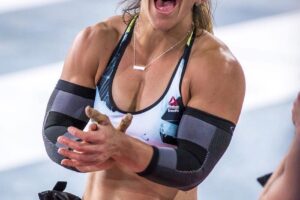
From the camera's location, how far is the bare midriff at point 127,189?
6.77ft

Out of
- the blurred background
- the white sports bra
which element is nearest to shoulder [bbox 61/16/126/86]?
the white sports bra

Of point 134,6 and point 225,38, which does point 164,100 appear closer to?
point 134,6

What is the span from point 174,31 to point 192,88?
188mm

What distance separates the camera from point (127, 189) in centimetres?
207

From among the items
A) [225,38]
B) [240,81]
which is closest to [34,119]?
A: [225,38]

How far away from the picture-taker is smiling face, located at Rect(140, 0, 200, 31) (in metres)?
2.08

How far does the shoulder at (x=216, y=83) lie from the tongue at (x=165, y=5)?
0.12 metres

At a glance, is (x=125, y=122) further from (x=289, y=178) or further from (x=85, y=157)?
(x=289, y=178)

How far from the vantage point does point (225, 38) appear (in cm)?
406

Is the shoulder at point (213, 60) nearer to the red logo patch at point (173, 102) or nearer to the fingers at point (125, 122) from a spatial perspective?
the red logo patch at point (173, 102)

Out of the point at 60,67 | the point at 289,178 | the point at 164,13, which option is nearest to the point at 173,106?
the point at 164,13

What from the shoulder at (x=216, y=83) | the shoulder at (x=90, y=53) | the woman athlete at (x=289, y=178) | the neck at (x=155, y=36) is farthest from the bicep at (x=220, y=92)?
the woman athlete at (x=289, y=178)

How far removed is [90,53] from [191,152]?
0.38 meters

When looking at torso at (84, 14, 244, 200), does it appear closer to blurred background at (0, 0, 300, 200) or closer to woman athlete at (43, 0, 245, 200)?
woman athlete at (43, 0, 245, 200)
